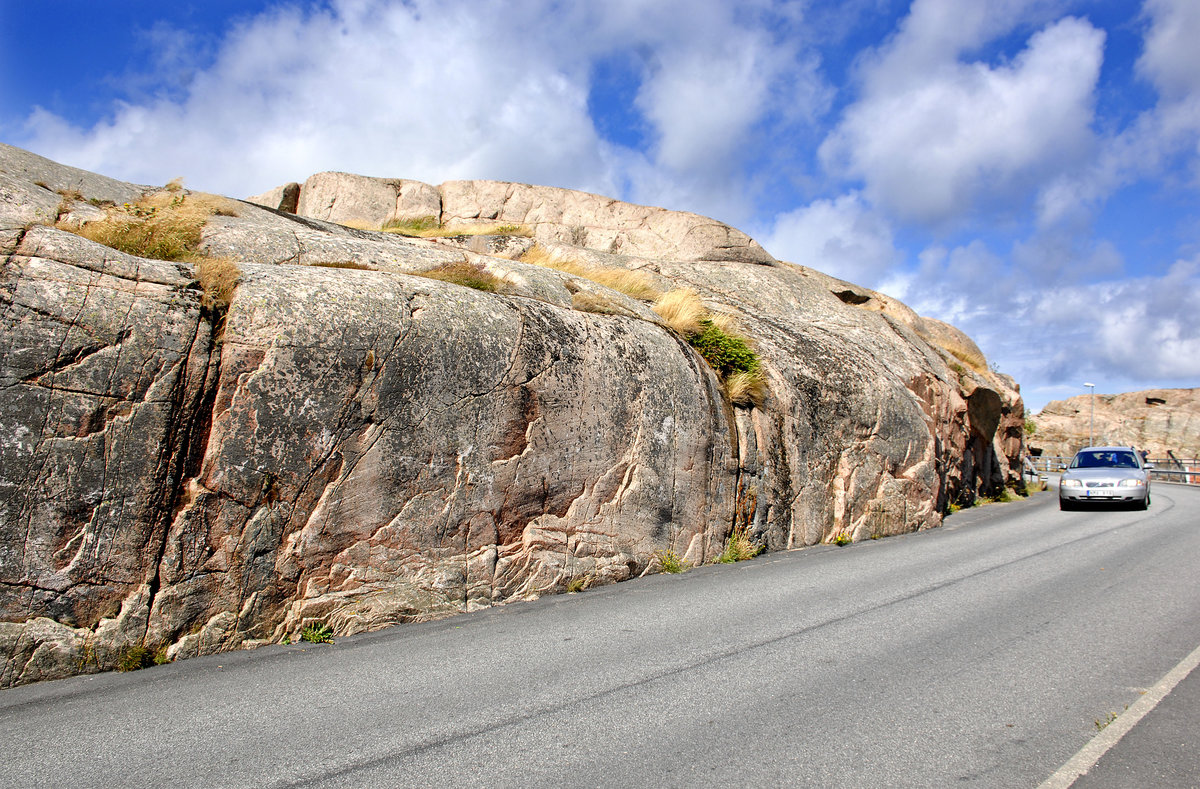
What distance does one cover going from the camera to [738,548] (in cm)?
986

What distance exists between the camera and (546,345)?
26.9 feet

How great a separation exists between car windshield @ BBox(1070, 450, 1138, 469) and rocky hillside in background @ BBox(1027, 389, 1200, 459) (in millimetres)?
42596

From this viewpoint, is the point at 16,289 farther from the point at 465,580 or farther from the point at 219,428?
the point at 465,580

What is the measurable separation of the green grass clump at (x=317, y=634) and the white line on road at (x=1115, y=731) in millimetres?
5262

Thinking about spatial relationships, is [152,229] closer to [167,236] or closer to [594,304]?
[167,236]

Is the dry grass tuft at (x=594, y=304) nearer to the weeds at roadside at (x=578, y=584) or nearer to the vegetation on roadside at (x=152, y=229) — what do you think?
the weeds at roadside at (x=578, y=584)

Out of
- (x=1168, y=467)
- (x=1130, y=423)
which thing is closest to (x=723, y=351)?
(x=1168, y=467)

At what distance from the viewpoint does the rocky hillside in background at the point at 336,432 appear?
518 centimetres

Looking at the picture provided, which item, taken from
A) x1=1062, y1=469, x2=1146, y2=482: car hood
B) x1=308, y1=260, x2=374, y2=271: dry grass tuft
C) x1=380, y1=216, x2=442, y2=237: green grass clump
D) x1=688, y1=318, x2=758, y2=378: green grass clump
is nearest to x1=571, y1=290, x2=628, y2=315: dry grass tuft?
x1=688, y1=318, x2=758, y2=378: green grass clump

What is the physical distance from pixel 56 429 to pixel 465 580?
12.0 feet

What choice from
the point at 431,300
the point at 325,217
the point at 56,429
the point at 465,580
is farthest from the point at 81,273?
the point at 325,217

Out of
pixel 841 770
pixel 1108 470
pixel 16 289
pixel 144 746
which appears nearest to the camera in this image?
pixel 841 770

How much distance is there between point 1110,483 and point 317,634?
17.3 m

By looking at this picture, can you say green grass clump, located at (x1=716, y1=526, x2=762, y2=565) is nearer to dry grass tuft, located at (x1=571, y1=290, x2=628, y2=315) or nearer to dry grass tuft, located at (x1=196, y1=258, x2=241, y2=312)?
dry grass tuft, located at (x1=571, y1=290, x2=628, y2=315)
